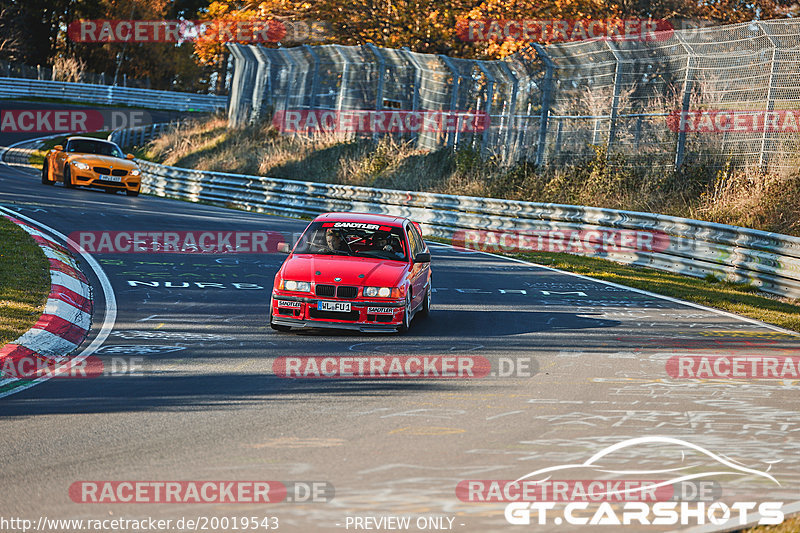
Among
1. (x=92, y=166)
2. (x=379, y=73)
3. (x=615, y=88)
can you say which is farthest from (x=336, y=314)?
(x=379, y=73)

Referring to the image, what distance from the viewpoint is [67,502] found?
5.65 meters

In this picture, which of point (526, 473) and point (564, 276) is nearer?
point (526, 473)

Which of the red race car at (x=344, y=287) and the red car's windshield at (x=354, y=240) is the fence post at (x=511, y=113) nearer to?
the red car's windshield at (x=354, y=240)

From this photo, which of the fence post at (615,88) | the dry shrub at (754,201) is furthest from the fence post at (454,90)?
the dry shrub at (754,201)

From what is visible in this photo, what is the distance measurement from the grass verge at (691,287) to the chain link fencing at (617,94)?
3756 mm

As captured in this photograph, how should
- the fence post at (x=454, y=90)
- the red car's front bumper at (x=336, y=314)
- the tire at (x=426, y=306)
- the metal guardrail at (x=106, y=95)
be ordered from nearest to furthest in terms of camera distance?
1. the red car's front bumper at (x=336, y=314)
2. the tire at (x=426, y=306)
3. the fence post at (x=454, y=90)
4. the metal guardrail at (x=106, y=95)

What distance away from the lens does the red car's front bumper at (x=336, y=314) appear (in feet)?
37.3

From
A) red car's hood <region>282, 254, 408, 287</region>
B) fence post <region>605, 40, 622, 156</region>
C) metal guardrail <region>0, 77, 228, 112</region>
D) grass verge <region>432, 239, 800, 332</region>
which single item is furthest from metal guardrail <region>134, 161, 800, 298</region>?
metal guardrail <region>0, 77, 228, 112</region>

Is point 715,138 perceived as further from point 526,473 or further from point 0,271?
point 526,473

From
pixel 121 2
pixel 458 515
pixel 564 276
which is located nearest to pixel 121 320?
pixel 458 515

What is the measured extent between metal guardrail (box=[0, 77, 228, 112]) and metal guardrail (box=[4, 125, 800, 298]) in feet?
82.3

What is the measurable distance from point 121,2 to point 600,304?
62.8 meters

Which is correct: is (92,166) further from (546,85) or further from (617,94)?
(617,94)

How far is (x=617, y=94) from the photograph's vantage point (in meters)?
24.1
